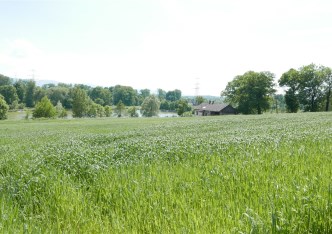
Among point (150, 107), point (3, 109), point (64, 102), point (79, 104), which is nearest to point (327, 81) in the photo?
point (150, 107)

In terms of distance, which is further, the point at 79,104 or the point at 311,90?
the point at 79,104

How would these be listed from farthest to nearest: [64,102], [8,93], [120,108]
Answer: [64,102], [120,108], [8,93]

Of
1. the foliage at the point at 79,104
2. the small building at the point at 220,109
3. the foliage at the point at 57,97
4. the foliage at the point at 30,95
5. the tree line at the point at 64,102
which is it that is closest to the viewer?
the tree line at the point at 64,102

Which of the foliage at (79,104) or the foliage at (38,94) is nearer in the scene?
the foliage at (79,104)

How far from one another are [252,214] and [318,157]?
13.8 feet

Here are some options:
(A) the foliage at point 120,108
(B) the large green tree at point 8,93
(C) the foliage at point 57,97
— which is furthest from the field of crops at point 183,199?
(C) the foliage at point 57,97

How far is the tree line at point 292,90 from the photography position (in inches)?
4033

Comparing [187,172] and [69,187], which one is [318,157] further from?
[69,187]

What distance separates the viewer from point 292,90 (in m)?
105

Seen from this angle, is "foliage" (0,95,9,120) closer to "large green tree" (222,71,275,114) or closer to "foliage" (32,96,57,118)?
"foliage" (32,96,57,118)

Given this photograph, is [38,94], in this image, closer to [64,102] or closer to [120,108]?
[64,102]

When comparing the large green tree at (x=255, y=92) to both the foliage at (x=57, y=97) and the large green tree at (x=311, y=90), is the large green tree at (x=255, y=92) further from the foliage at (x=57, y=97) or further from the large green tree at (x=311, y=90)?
the foliage at (x=57, y=97)

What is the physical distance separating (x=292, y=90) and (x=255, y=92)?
51.6 feet

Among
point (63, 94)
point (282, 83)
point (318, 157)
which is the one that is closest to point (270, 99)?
point (282, 83)
